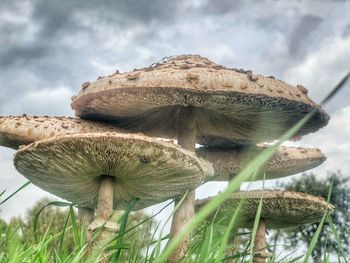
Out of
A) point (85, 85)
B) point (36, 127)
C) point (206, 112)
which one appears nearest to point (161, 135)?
point (206, 112)

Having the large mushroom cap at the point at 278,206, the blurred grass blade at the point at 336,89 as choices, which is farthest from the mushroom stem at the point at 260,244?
the blurred grass blade at the point at 336,89

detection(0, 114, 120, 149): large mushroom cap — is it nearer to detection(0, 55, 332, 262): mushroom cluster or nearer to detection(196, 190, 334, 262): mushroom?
detection(0, 55, 332, 262): mushroom cluster

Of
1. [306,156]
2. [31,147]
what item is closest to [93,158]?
[31,147]

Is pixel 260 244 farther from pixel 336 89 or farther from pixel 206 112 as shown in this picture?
pixel 336 89

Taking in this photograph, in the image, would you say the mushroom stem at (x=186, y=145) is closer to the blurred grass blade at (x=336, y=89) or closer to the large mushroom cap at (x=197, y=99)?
the large mushroom cap at (x=197, y=99)

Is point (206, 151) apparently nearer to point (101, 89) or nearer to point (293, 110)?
point (293, 110)
